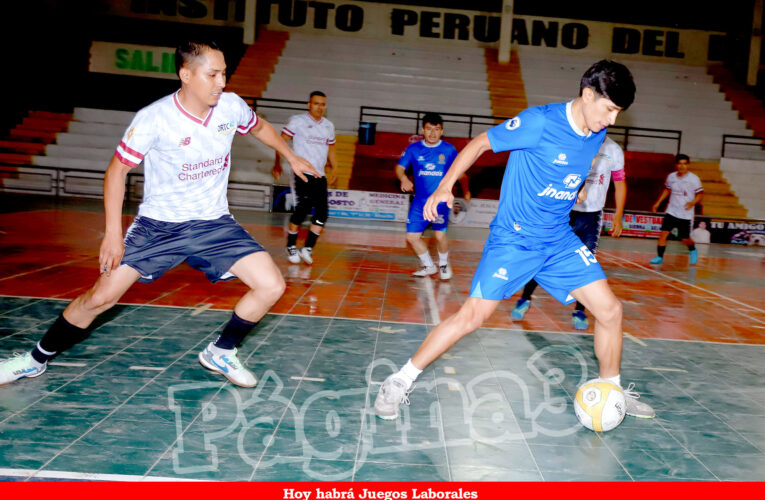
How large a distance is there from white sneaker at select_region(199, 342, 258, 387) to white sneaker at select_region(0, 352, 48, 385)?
3.43 ft

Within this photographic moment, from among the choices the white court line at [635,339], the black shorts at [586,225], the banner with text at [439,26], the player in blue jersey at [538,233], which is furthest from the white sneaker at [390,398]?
the banner with text at [439,26]

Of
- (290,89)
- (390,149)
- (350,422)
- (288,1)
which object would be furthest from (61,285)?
(288,1)

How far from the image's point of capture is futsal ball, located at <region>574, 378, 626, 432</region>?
3.86 m

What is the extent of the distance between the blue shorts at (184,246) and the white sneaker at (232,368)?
1.73 feet

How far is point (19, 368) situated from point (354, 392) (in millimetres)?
2083

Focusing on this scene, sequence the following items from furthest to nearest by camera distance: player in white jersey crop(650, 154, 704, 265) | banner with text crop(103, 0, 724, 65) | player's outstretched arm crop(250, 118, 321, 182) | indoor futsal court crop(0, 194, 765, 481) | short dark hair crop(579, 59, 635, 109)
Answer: banner with text crop(103, 0, 724, 65), player in white jersey crop(650, 154, 704, 265), player's outstretched arm crop(250, 118, 321, 182), short dark hair crop(579, 59, 635, 109), indoor futsal court crop(0, 194, 765, 481)

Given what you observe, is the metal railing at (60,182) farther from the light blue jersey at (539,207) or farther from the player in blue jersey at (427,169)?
the light blue jersey at (539,207)

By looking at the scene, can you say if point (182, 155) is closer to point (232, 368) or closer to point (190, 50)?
point (190, 50)

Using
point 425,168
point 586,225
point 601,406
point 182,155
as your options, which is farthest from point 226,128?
point 425,168

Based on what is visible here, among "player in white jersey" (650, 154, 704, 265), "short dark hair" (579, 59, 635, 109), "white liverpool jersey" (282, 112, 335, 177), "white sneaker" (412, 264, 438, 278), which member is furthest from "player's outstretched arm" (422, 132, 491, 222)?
"player in white jersey" (650, 154, 704, 265)

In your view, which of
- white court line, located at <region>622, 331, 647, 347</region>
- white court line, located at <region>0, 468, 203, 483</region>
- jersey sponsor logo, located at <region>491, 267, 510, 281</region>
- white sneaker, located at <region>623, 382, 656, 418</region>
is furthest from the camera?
white court line, located at <region>622, 331, 647, 347</region>

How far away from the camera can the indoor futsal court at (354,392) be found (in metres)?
→ 3.25

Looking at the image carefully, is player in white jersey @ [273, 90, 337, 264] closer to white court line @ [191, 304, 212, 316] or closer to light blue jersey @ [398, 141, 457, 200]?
light blue jersey @ [398, 141, 457, 200]
